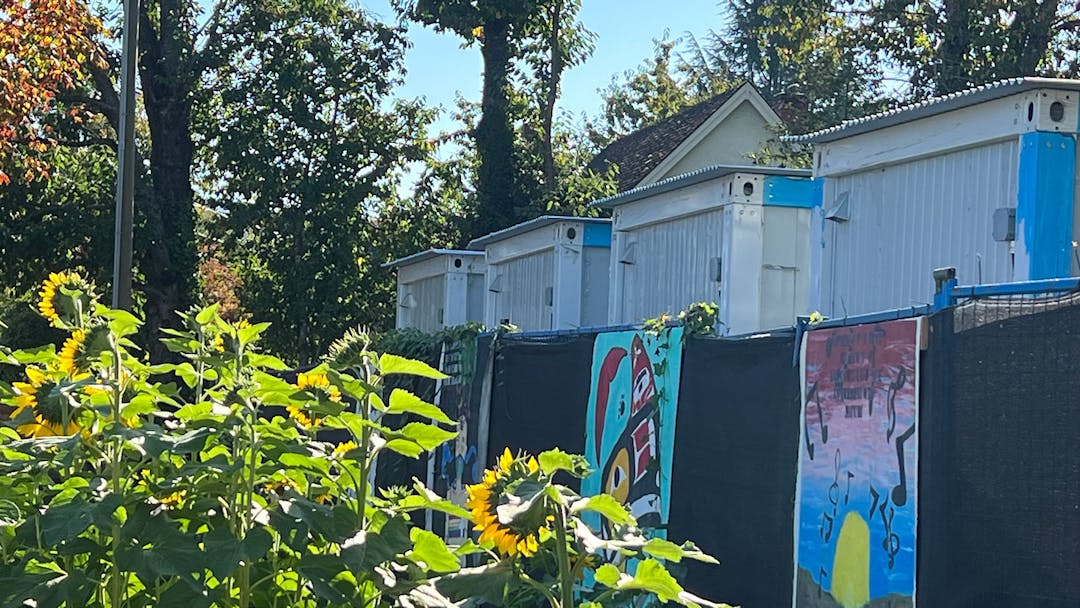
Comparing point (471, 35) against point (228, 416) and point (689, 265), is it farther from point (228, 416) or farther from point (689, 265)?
point (228, 416)

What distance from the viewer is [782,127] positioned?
32062mm

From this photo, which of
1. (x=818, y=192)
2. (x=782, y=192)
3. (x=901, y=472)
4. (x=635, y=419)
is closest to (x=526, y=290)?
(x=782, y=192)

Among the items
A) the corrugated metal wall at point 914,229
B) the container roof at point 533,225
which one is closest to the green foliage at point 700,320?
the corrugated metal wall at point 914,229

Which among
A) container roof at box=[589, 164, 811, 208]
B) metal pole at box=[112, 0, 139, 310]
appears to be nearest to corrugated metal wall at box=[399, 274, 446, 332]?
metal pole at box=[112, 0, 139, 310]

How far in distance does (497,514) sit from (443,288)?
53.6 feet

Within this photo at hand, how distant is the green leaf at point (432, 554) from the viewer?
3439 millimetres

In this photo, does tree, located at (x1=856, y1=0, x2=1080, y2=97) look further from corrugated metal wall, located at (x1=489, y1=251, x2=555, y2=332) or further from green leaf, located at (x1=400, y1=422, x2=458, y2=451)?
green leaf, located at (x1=400, y1=422, x2=458, y2=451)

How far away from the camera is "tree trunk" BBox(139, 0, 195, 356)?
30125 millimetres

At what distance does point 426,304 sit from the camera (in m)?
20.1

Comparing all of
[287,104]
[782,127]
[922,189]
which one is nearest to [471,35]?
[287,104]

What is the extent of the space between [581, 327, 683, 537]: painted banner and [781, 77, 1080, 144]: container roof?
189cm

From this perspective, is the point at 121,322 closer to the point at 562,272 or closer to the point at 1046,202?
the point at 1046,202

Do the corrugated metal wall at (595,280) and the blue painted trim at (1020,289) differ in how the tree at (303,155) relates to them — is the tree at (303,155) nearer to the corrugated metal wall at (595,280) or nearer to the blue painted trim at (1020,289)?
the corrugated metal wall at (595,280)

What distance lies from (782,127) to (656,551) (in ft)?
97.5
